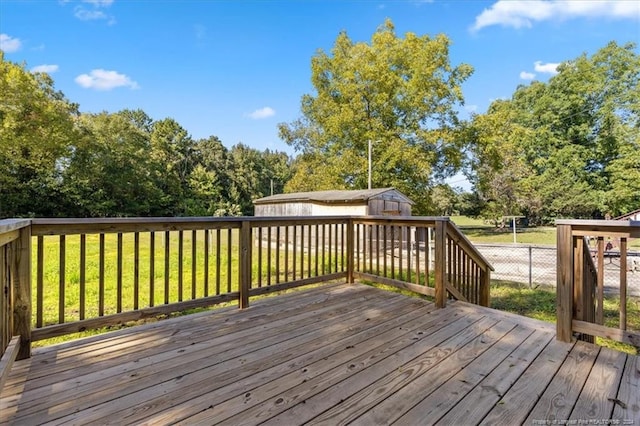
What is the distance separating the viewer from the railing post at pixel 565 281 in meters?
2.29

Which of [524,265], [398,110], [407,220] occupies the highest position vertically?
[398,110]

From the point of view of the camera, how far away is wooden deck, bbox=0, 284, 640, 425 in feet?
4.86

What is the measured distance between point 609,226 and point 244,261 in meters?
2.93

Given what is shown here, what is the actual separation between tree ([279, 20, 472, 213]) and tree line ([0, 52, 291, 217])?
44.8 ft

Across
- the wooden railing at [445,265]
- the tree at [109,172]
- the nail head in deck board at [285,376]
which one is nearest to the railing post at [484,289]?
the wooden railing at [445,265]

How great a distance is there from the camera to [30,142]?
16438 millimetres

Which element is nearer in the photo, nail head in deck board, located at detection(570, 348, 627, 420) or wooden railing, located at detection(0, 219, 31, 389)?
nail head in deck board, located at detection(570, 348, 627, 420)

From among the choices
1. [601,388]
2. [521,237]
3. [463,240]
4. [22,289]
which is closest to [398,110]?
[521,237]

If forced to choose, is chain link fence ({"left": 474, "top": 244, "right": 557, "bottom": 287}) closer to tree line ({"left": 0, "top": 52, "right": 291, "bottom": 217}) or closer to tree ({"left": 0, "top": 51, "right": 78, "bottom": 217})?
tree line ({"left": 0, "top": 52, "right": 291, "bottom": 217})

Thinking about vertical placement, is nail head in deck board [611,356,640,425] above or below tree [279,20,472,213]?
below

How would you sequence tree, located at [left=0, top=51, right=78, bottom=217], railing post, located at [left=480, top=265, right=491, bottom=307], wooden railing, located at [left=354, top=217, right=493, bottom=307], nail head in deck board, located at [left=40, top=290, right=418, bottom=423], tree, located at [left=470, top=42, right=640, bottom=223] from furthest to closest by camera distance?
tree, located at [left=470, top=42, right=640, bottom=223], tree, located at [left=0, top=51, right=78, bottom=217], railing post, located at [left=480, top=265, right=491, bottom=307], wooden railing, located at [left=354, top=217, right=493, bottom=307], nail head in deck board, located at [left=40, top=290, right=418, bottom=423]

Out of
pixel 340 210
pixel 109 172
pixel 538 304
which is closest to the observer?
pixel 538 304

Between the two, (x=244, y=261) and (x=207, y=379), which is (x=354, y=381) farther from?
(x=244, y=261)

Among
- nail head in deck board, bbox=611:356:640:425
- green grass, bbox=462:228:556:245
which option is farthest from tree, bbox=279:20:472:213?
nail head in deck board, bbox=611:356:640:425
